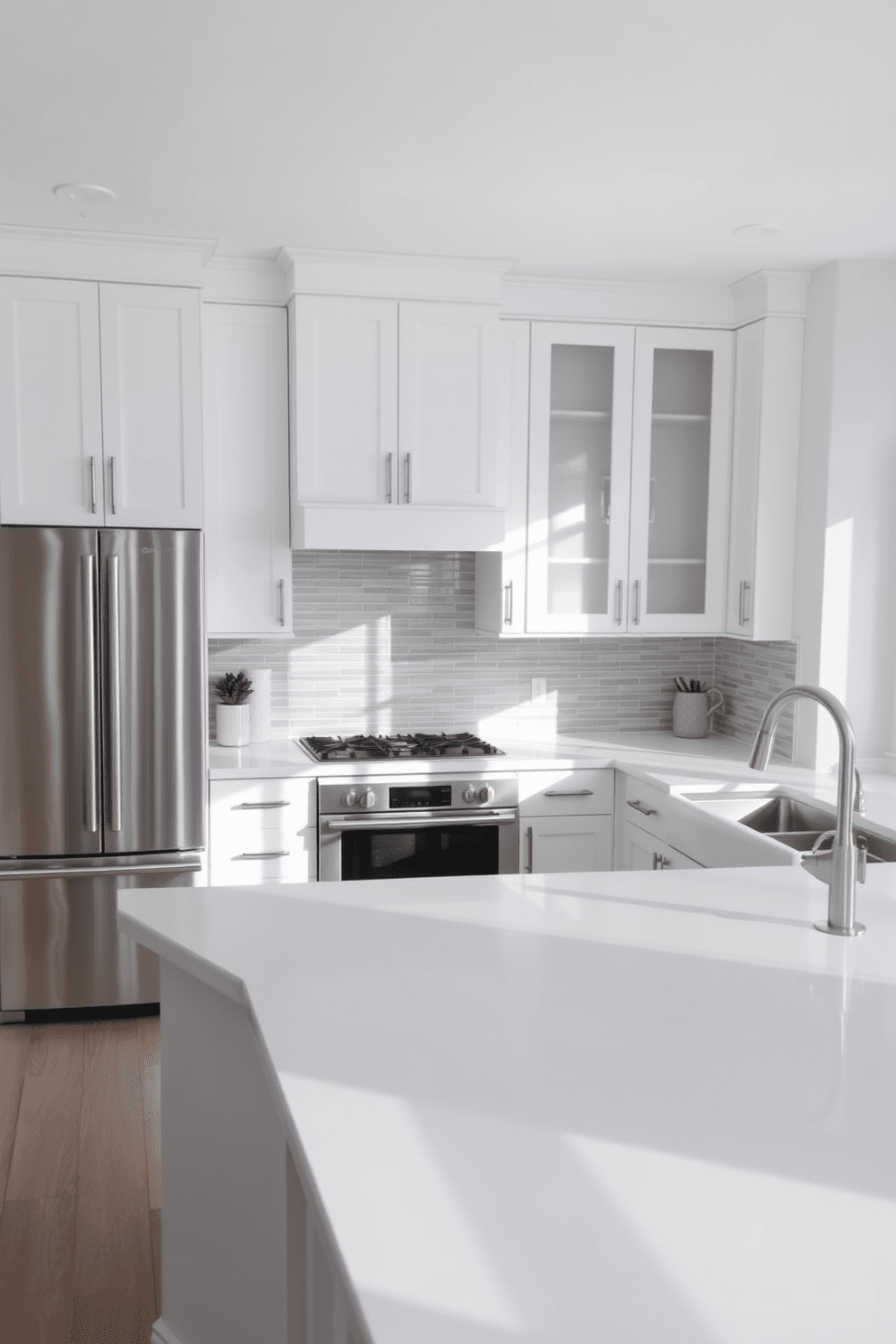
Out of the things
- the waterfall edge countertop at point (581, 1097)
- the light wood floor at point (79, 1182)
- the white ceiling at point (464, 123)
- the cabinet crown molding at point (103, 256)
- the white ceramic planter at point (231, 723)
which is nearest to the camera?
the waterfall edge countertop at point (581, 1097)

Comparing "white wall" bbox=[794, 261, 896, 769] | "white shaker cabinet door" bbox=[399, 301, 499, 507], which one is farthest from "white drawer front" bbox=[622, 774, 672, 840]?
"white shaker cabinet door" bbox=[399, 301, 499, 507]

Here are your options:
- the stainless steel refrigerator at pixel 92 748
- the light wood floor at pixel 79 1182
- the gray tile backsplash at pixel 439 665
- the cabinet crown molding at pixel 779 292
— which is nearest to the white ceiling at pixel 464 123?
the cabinet crown molding at pixel 779 292

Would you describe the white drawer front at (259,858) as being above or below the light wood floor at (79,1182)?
above

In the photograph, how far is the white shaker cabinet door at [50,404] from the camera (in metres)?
3.60

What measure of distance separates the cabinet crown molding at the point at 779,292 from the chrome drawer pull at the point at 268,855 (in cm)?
255

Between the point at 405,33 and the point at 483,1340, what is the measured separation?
2245mm

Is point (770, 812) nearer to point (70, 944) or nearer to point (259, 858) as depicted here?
point (259, 858)

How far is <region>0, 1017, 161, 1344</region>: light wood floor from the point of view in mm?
2348

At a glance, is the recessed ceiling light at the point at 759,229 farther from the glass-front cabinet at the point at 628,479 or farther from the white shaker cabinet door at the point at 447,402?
the white shaker cabinet door at the point at 447,402

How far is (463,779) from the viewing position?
3930mm

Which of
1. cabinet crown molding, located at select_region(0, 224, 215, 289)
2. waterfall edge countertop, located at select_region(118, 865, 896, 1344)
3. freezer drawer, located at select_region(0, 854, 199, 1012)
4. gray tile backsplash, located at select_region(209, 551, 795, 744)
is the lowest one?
freezer drawer, located at select_region(0, 854, 199, 1012)

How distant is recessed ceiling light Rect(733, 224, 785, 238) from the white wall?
17.3 inches

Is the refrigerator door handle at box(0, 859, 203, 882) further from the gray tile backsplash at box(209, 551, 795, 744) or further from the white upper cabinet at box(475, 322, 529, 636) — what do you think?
the white upper cabinet at box(475, 322, 529, 636)

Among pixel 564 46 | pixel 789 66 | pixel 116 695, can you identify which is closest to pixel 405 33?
pixel 564 46
